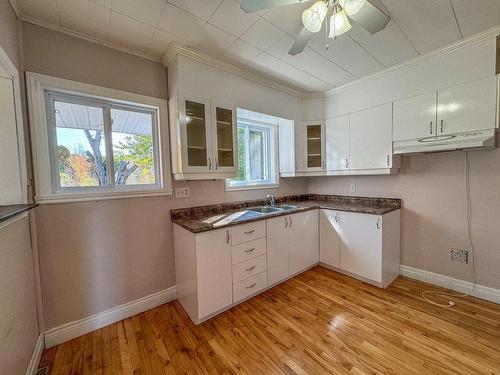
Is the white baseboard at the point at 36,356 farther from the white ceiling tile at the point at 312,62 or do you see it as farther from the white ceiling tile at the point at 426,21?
the white ceiling tile at the point at 426,21

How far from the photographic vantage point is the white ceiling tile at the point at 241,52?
1.87m

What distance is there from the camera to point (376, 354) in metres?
1.47

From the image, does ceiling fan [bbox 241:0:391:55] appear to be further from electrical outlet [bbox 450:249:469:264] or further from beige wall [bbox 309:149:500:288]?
electrical outlet [bbox 450:249:469:264]

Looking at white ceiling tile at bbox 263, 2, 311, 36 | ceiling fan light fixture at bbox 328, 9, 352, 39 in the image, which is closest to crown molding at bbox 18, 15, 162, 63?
white ceiling tile at bbox 263, 2, 311, 36

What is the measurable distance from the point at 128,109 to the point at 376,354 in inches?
114

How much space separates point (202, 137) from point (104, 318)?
6.10 feet

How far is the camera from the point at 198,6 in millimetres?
1440

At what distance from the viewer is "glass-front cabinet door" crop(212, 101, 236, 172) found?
7.06 feet

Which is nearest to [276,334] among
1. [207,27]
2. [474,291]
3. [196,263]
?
[196,263]

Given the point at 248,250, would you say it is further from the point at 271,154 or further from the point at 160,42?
the point at 160,42

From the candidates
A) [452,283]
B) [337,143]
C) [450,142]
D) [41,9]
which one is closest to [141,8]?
[41,9]

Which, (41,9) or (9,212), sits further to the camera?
(41,9)

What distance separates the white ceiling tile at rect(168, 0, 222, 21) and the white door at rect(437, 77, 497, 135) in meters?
2.25

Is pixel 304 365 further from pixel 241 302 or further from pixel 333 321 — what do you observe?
pixel 241 302
